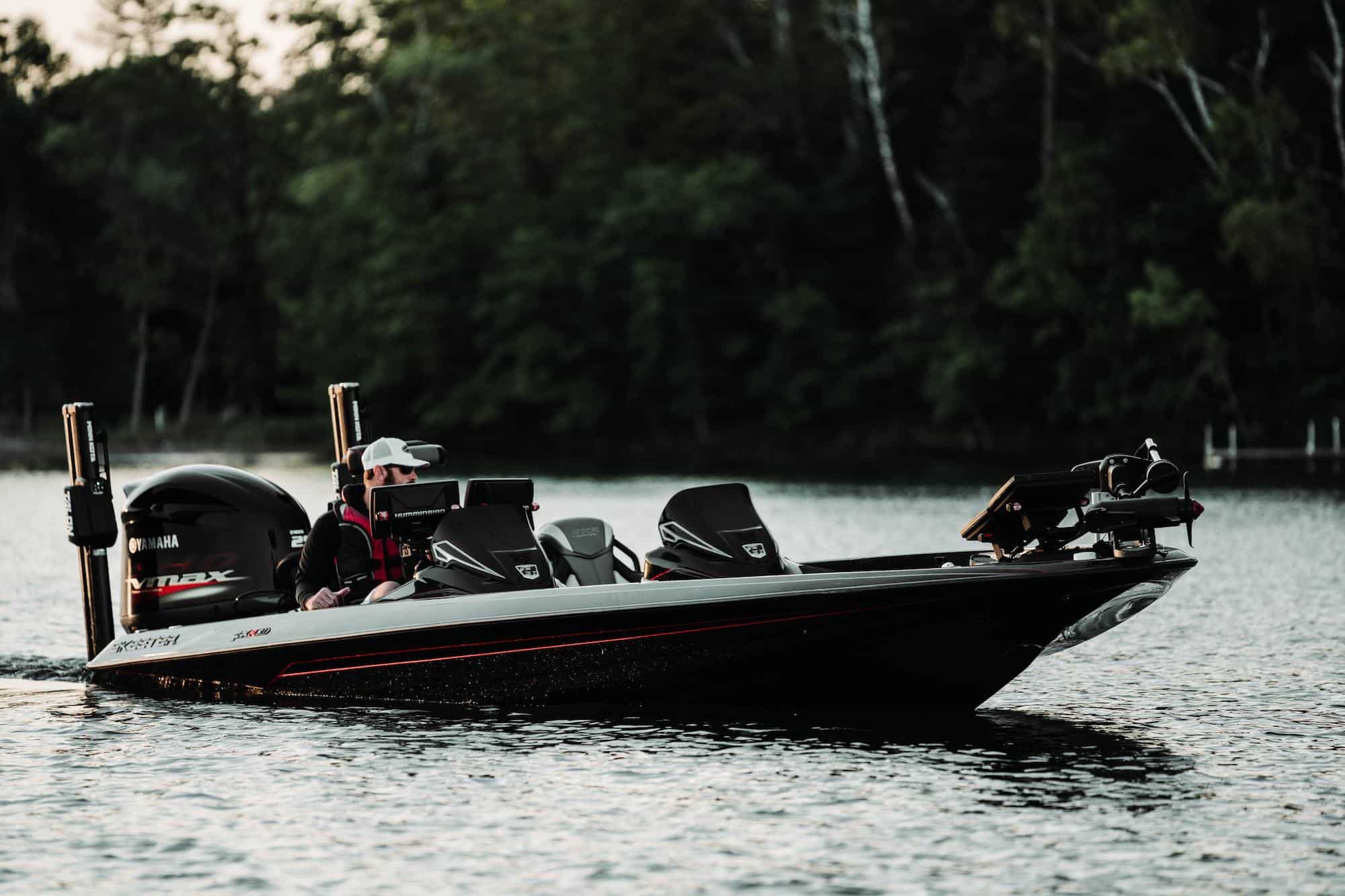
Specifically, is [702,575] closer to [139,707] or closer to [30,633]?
[139,707]

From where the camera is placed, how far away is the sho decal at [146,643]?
1302 centimetres

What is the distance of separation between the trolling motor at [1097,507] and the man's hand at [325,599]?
381 centimetres

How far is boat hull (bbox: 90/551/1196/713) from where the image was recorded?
436 inches

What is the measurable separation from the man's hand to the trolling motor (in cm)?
381

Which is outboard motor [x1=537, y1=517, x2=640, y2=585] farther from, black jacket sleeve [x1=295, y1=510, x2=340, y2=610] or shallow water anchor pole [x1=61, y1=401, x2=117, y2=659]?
shallow water anchor pole [x1=61, y1=401, x2=117, y2=659]

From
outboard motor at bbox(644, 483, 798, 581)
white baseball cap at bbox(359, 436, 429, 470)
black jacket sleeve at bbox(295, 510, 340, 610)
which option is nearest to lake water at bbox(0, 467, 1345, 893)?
black jacket sleeve at bbox(295, 510, 340, 610)

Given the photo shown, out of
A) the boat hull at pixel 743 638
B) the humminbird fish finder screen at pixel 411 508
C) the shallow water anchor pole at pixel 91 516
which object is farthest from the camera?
the shallow water anchor pole at pixel 91 516

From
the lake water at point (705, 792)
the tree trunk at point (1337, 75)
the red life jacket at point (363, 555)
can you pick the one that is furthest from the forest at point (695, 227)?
the red life jacket at point (363, 555)

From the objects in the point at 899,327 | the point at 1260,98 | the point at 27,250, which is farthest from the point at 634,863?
the point at 27,250

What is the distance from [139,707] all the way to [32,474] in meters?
38.5

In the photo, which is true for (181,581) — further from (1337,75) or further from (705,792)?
(1337,75)

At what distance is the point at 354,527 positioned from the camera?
41.0 feet

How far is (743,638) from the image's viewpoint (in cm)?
1141

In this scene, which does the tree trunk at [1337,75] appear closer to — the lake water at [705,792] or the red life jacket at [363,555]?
the lake water at [705,792]
